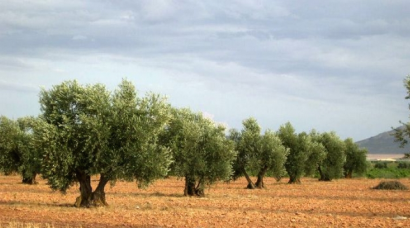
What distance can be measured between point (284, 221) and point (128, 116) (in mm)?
11315

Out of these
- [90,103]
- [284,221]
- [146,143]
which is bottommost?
[284,221]

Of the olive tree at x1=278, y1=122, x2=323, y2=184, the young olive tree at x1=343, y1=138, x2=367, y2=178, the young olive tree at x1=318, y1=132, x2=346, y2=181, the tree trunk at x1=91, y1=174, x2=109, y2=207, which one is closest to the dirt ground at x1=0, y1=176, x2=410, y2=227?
the tree trunk at x1=91, y1=174, x2=109, y2=207

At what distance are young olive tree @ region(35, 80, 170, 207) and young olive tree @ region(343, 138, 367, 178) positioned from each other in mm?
73632

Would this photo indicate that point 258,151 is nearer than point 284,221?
No

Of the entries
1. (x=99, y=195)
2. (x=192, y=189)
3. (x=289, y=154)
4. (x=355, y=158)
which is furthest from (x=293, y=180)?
(x=99, y=195)

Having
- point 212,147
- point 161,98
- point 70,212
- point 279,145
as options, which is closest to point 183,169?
point 212,147

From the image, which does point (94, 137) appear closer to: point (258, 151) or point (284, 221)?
point (284, 221)

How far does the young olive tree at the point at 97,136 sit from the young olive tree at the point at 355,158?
73.6 meters

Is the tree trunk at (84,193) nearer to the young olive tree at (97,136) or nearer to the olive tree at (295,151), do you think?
the young olive tree at (97,136)

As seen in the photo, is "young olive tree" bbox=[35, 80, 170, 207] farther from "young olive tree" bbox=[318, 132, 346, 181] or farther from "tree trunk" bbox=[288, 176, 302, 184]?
"young olive tree" bbox=[318, 132, 346, 181]

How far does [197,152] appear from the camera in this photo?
45.2 meters

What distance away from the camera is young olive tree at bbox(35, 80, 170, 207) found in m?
31.0

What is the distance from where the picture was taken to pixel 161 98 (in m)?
32.9

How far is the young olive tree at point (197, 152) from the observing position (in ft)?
146
